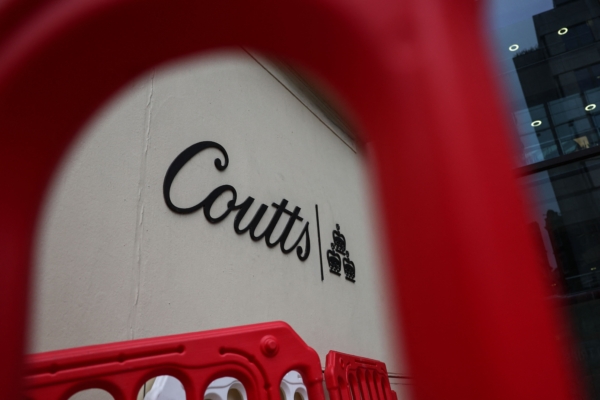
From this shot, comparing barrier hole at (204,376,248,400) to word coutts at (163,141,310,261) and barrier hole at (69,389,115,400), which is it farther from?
word coutts at (163,141,310,261)

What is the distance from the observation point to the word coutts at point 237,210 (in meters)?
2.32

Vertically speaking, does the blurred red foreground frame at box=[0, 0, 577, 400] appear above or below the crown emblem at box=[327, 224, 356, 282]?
below

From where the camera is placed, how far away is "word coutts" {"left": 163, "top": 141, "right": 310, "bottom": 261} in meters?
2.32

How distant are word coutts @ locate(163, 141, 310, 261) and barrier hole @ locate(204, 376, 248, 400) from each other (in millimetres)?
828

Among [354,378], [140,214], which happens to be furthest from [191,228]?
[354,378]

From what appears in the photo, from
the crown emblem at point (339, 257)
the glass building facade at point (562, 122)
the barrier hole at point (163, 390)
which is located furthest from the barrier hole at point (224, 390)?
the glass building facade at point (562, 122)

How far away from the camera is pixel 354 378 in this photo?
7.98 feet

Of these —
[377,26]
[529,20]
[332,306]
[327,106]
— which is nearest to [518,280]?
[377,26]

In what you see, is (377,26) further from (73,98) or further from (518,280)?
(73,98)

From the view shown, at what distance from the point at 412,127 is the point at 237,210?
2.37 m

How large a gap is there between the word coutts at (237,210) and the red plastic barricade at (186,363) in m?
1.10

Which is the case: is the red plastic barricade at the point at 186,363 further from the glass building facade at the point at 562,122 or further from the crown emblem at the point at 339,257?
the glass building facade at the point at 562,122

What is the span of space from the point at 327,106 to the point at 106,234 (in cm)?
233

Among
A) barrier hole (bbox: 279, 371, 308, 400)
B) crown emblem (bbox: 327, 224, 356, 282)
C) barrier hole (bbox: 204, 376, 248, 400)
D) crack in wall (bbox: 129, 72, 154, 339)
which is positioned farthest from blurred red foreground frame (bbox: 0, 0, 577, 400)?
crown emblem (bbox: 327, 224, 356, 282)
